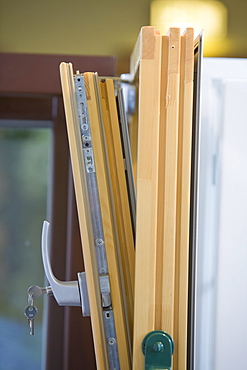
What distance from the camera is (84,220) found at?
99 cm

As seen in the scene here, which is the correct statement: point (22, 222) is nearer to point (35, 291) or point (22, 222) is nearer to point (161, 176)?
point (35, 291)

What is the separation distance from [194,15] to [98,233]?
32.9 inches

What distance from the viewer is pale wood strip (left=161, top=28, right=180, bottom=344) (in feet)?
3.01

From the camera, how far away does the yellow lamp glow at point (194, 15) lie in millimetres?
1539

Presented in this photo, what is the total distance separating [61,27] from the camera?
1.54m

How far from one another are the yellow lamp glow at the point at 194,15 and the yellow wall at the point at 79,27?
0.03m

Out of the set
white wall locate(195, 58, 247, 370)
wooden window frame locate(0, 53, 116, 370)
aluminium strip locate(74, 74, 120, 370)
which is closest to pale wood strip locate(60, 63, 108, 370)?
aluminium strip locate(74, 74, 120, 370)

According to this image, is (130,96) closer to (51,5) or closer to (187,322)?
(51,5)

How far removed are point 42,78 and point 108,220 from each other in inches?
23.7

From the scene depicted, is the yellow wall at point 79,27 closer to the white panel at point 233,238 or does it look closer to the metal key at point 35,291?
the white panel at point 233,238

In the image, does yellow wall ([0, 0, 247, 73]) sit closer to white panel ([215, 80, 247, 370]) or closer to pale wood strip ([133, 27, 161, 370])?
white panel ([215, 80, 247, 370])

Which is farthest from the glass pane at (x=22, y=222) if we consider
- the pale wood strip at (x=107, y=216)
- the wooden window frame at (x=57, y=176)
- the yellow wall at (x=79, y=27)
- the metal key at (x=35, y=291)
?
the pale wood strip at (x=107, y=216)

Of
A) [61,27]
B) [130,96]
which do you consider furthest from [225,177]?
[61,27]

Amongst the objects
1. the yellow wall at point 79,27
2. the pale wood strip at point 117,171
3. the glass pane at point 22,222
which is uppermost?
the yellow wall at point 79,27
